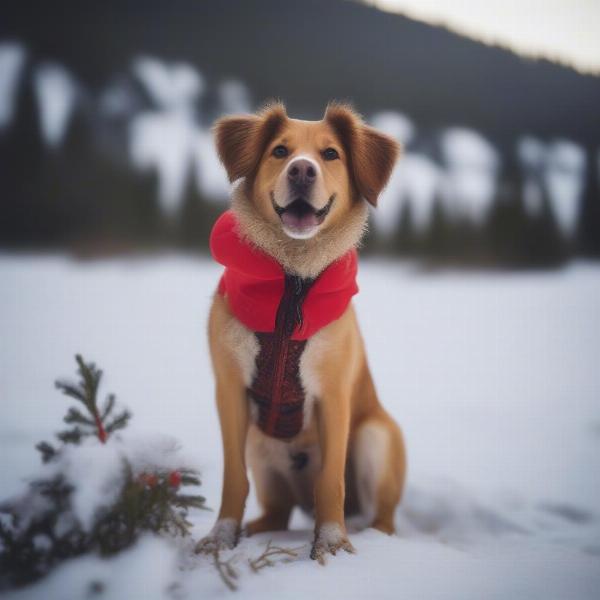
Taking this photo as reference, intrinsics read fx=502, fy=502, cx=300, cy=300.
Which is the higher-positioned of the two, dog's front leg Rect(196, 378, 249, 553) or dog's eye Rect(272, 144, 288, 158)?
dog's eye Rect(272, 144, 288, 158)

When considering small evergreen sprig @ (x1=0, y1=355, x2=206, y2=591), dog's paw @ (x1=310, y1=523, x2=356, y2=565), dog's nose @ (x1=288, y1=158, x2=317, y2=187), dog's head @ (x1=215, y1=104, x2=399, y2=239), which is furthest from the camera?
dog's head @ (x1=215, y1=104, x2=399, y2=239)

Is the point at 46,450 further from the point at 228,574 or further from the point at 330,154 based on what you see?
the point at 330,154

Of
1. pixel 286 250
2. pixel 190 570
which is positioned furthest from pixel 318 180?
pixel 190 570

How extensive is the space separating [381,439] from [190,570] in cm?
118

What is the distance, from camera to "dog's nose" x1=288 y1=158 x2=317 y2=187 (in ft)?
6.45

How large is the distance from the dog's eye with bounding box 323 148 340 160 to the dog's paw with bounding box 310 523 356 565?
154 cm

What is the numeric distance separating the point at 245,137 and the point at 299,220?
0.54 metres

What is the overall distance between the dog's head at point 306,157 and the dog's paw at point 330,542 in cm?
116

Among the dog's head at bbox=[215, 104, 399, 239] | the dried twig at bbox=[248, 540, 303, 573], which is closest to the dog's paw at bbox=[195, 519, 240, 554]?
the dried twig at bbox=[248, 540, 303, 573]

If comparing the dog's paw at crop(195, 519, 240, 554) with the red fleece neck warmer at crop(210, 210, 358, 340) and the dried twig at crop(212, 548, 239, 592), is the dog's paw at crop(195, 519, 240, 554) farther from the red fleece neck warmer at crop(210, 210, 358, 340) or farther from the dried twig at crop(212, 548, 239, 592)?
the red fleece neck warmer at crop(210, 210, 358, 340)

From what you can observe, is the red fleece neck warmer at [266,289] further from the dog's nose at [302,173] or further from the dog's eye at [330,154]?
the dog's eye at [330,154]

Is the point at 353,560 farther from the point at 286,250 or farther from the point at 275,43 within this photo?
the point at 275,43

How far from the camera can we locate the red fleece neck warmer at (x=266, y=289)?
2.04 meters

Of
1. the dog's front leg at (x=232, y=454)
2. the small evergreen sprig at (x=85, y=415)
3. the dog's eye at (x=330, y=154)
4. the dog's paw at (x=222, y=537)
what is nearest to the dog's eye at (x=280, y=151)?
the dog's eye at (x=330, y=154)
